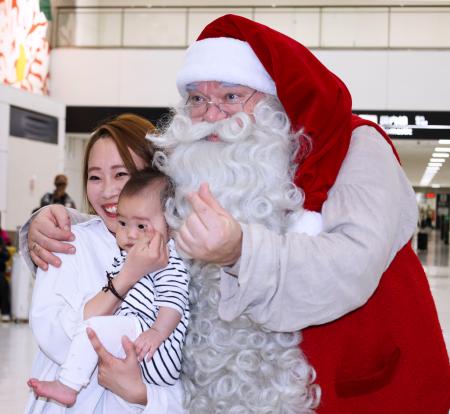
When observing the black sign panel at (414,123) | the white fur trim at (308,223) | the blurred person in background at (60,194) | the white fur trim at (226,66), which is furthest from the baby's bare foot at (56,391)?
the black sign panel at (414,123)

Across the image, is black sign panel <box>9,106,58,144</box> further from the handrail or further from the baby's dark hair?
the baby's dark hair

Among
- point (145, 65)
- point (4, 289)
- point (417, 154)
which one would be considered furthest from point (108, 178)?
point (417, 154)

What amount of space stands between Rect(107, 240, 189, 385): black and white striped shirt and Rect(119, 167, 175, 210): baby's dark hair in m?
0.15

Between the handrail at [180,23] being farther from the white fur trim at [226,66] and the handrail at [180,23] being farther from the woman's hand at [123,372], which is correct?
the woman's hand at [123,372]

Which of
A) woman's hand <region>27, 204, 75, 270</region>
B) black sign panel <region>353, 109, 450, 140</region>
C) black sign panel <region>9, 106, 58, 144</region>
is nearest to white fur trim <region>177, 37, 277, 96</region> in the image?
woman's hand <region>27, 204, 75, 270</region>

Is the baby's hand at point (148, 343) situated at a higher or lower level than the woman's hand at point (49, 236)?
lower

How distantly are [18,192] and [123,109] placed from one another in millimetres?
3657

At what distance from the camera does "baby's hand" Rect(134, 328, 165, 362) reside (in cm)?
204

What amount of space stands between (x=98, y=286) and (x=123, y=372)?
0.32 m

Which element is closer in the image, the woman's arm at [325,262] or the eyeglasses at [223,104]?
the woman's arm at [325,262]

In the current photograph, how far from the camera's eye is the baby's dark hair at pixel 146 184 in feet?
7.14

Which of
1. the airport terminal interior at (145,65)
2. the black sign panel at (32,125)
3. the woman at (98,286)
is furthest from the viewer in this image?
the airport terminal interior at (145,65)

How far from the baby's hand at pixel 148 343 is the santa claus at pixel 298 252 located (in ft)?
0.39

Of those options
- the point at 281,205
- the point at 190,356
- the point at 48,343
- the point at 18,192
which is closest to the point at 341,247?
the point at 281,205
